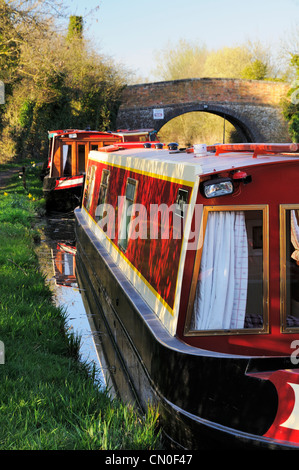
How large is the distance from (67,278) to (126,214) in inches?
156

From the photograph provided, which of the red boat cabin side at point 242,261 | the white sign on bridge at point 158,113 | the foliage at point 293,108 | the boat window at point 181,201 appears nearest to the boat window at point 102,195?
the boat window at point 181,201

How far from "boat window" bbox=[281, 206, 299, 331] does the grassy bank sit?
1004 millimetres

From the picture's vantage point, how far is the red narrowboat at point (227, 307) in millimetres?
3305

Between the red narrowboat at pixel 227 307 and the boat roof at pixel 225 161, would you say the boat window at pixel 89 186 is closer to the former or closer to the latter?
the boat roof at pixel 225 161

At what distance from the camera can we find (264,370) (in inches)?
133

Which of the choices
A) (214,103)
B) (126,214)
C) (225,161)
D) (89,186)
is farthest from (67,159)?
(214,103)

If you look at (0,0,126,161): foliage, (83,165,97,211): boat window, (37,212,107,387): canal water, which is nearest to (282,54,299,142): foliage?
(0,0,126,161): foliage

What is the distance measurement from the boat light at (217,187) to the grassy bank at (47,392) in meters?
1.36

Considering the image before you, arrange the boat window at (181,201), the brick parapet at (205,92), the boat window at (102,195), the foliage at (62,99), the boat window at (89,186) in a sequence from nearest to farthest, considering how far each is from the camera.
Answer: the boat window at (181,201) → the boat window at (102,195) → the boat window at (89,186) → the foliage at (62,99) → the brick parapet at (205,92)

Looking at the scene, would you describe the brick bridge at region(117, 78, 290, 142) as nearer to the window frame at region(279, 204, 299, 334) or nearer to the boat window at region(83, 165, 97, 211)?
the boat window at region(83, 165, 97, 211)

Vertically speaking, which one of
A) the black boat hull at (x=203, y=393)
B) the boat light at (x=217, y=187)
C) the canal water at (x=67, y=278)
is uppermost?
the boat light at (x=217, y=187)

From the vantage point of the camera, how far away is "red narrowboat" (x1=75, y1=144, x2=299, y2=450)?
10.8 ft

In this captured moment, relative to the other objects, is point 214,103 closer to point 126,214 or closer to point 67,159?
point 67,159

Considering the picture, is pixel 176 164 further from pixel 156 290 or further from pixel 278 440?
pixel 278 440
